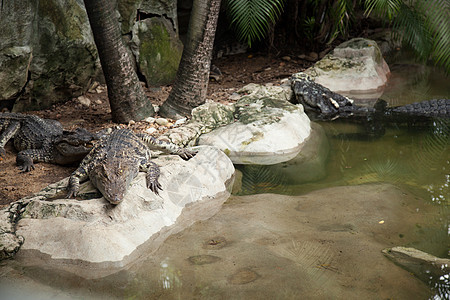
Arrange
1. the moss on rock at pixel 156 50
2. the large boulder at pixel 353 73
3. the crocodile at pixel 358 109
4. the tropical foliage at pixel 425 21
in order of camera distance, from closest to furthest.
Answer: the crocodile at pixel 358 109
the tropical foliage at pixel 425 21
the moss on rock at pixel 156 50
the large boulder at pixel 353 73

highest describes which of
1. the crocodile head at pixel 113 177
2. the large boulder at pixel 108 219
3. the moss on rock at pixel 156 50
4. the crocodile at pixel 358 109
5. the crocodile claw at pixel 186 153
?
the moss on rock at pixel 156 50

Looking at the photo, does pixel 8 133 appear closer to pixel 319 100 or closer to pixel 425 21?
pixel 319 100

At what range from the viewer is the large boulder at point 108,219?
9.81 feet

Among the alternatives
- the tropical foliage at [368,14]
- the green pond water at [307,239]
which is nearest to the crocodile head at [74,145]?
the green pond water at [307,239]

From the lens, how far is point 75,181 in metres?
3.62

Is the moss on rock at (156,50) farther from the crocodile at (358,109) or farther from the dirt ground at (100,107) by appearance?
the crocodile at (358,109)

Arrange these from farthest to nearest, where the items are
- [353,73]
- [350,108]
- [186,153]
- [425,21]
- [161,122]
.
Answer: [353,73]
[425,21]
[350,108]
[161,122]
[186,153]

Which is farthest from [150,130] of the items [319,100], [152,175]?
[319,100]

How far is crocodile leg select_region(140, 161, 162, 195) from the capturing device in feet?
11.6

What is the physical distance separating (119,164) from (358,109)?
13.0 feet

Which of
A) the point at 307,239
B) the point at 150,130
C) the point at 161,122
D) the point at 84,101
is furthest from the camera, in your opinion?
the point at 84,101

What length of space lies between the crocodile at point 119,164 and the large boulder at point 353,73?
366 centimetres

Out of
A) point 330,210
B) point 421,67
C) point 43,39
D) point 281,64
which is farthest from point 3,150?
point 421,67

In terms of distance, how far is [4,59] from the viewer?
508 cm
